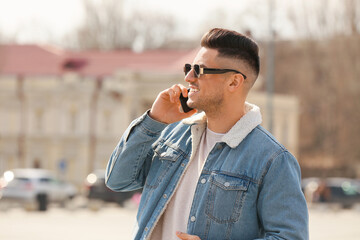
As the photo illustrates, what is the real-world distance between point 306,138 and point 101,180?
4675 cm

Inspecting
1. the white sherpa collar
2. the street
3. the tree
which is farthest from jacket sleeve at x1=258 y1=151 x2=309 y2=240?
the tree

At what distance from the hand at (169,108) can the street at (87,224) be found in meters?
16.3

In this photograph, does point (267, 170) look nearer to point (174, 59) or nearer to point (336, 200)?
point (336, 200)

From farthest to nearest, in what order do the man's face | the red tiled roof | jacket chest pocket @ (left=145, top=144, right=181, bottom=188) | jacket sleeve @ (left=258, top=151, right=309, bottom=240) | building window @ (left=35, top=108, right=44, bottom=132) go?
the red tiled roof → building window @ (left=35, top=108, right=44, bottom=132) → jacket chest pocket @ (left=145, top=144, right=181, bottom=188) → the man's face → jacket sleeve @ (left=258, top=151, right=309, bottom=240)

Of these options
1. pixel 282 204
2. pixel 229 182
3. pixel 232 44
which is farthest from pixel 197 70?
pixel 282 204

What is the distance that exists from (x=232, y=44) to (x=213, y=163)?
1.92ft

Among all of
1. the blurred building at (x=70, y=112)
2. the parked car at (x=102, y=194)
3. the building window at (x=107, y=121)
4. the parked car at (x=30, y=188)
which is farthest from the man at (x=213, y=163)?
the building window at (x=107, y=121)

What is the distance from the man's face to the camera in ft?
14.2

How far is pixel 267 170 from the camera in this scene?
4.11 metres

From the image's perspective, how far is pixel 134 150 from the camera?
450cm

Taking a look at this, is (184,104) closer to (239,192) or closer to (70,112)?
(239,192)

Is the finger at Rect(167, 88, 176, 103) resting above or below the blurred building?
above

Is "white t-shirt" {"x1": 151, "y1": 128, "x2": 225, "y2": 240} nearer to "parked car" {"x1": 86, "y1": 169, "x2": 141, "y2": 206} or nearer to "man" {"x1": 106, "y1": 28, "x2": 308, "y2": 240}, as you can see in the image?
"man" {"x1": 106, "y1": 28, "x2": 308, "y2": 240}

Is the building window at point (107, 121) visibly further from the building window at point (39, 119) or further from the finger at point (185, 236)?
the finger at point (185, 236)
